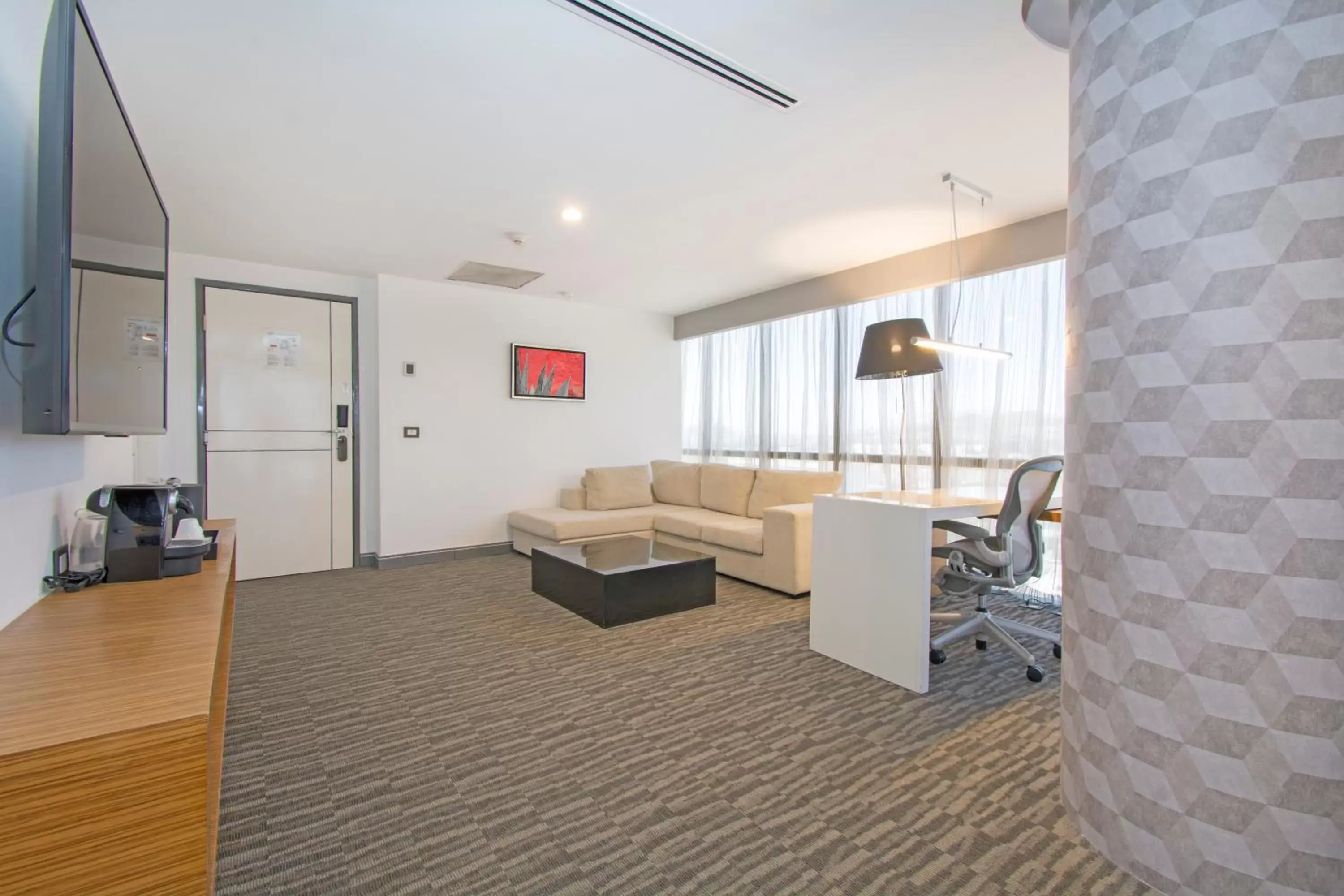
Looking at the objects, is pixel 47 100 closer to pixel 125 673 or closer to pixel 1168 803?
pixel 125 673

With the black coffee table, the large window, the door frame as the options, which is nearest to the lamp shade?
the large window

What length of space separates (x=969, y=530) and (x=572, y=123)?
8.33 feet

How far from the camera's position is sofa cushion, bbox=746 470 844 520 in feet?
15.0

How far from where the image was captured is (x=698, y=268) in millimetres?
4746

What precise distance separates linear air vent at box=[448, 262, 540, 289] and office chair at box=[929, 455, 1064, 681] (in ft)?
11.9

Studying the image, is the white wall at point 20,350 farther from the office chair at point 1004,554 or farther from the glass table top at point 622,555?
the office chair at point 1004,554

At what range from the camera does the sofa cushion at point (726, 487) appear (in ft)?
16.8

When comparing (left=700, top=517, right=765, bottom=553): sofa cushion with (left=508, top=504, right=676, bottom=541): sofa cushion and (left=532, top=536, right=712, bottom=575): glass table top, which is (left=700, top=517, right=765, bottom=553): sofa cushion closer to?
(left=532, top=536, right=712, bottom=575): glass table top

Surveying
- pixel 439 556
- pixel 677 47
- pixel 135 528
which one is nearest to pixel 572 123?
pixel 677 47

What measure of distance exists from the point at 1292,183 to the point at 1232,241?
0.46 ft

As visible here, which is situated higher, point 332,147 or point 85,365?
point 332,147

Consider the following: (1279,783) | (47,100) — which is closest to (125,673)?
(47,100)

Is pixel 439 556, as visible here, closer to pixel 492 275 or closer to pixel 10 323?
pixel 492 275

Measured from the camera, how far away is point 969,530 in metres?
2.82
